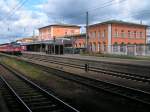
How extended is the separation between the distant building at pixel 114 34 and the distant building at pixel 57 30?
39431mm

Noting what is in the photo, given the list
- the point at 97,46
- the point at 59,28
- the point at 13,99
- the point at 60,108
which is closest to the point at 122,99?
the point at 60,108

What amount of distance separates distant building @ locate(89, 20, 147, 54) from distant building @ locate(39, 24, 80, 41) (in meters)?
39.4

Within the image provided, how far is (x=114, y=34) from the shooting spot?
8681cm

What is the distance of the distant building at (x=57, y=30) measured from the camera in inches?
5221

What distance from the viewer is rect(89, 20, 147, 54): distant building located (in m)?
85.8

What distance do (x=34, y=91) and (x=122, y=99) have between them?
15.9 feet

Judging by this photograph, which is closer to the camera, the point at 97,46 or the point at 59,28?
the point at 97,46

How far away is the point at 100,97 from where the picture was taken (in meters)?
13.9

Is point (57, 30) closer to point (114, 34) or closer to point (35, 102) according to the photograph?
point (114, 34)

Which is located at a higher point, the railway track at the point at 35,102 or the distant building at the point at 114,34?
the distant building at the point at 114,34

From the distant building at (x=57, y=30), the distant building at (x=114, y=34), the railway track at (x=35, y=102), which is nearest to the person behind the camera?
the railway track at (x=35, y=102)

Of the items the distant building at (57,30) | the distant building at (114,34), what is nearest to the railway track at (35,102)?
the distant building at (114,34)

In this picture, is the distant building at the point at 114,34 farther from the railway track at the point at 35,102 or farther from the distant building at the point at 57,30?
the railway track at the point at 35,102

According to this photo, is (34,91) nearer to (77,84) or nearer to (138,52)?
(77,84)
